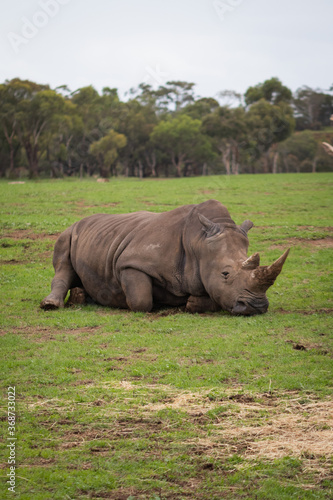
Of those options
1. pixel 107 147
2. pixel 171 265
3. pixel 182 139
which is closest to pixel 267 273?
pixel 171 265

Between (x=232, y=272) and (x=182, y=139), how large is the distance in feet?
196

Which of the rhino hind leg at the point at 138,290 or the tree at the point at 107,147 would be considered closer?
the rhino hind leg at the point at 138,290

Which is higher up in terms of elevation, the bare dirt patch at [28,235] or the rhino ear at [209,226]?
the rhino ear at [209,226]

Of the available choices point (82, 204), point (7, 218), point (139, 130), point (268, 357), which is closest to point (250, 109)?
point (139, 130)

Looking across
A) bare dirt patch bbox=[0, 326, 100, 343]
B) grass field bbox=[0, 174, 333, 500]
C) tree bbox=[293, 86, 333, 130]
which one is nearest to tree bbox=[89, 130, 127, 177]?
tree bbox=[293, 86, 333, 130]

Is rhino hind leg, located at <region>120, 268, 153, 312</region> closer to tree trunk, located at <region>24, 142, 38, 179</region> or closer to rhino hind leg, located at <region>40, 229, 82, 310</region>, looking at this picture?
rhino hind leg, located at <region>40, 229, 82, 310</region>

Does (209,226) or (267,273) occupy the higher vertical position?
(209,226)

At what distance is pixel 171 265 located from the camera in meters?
9.66

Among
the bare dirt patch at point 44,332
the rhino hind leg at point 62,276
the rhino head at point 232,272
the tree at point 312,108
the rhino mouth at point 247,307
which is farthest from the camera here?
the tree at point 312,108

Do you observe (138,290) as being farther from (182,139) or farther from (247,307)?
(182,139)

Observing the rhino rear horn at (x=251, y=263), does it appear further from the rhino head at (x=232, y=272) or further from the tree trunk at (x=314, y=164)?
the tree trunk at (x=314, y=164)

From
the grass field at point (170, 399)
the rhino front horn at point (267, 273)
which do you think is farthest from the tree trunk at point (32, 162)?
the rhino front horn at point (267, 273)

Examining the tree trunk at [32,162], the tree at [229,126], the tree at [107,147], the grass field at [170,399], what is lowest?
the grass field at [170,399]

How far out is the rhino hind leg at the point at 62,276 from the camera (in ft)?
34.4
